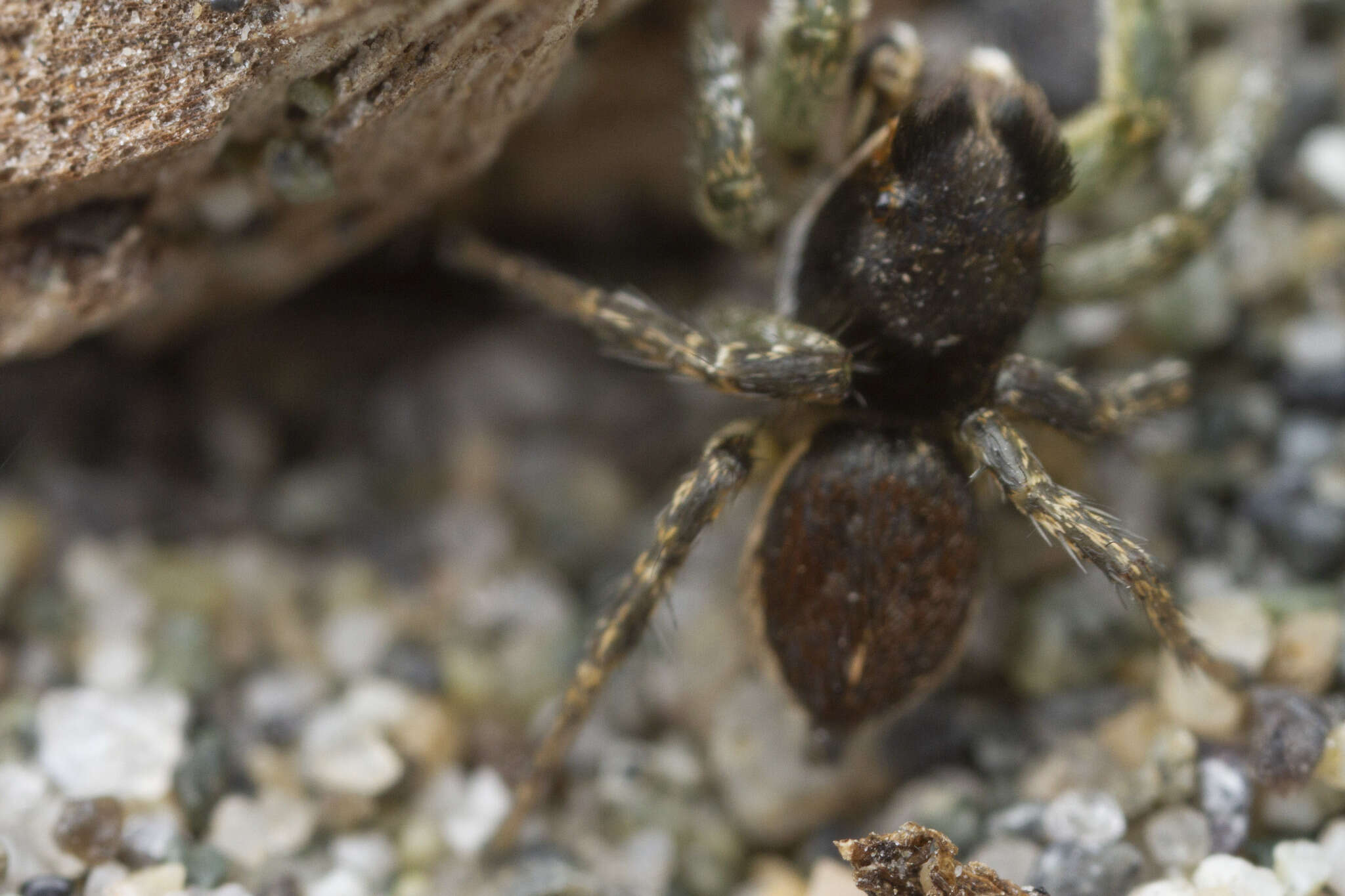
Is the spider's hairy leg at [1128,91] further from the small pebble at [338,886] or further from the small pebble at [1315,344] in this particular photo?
the small pebble at [338,886]

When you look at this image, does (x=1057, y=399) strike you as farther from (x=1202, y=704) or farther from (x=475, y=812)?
(x=475, y=812)

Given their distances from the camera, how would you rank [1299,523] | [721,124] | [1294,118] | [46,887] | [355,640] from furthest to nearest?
[1294,118] < [355,640] < [1299,523] < [721,124] < [46,887]

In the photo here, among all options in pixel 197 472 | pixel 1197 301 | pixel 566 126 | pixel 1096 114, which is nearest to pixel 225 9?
pixel 566 126

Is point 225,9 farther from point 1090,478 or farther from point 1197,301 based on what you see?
point 1197,301

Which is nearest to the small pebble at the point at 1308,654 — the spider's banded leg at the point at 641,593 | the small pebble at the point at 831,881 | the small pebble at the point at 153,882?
the small pebble at the point at 831,881

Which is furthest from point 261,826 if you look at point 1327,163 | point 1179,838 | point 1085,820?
point 1327,163

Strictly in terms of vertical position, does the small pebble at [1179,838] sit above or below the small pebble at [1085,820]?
below
